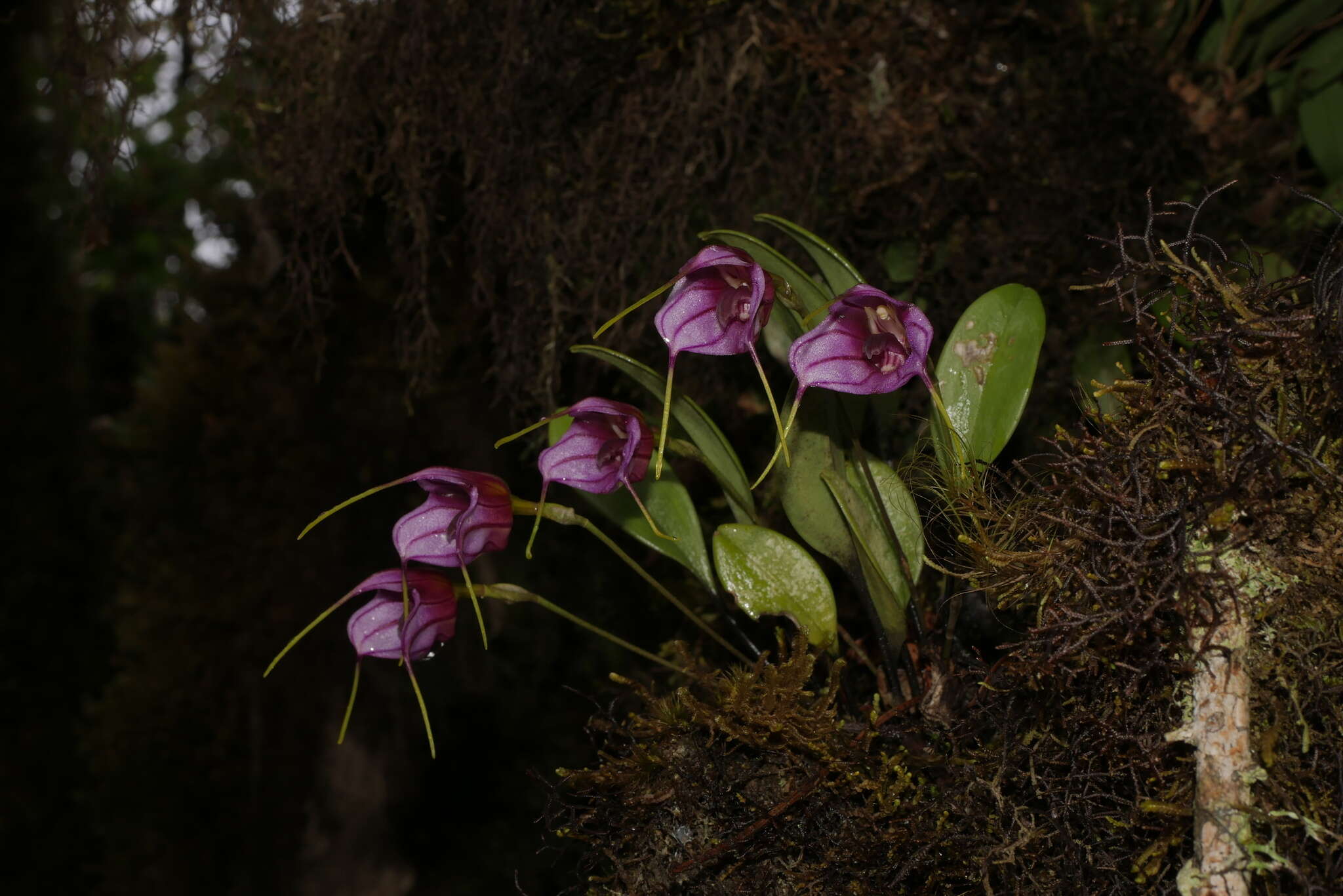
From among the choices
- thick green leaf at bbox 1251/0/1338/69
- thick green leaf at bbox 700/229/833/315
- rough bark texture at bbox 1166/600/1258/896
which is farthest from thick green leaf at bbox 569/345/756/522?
thick green leaf at bbox 1251/0/1338/69

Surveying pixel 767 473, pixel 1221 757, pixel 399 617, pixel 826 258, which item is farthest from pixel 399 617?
pixel 1221 757

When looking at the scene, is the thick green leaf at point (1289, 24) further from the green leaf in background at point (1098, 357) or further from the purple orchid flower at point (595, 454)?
the purple orchid flower at point (595, 454)

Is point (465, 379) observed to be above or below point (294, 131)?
below

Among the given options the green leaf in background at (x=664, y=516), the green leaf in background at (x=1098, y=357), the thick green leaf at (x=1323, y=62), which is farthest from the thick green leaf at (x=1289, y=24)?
the green leaf in background at (x=664, y=516)

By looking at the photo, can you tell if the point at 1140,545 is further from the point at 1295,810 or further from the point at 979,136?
the point at 979,136

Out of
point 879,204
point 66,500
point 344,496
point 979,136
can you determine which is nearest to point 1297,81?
point 979,136

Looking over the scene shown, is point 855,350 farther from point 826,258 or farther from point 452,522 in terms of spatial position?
point 452,522
